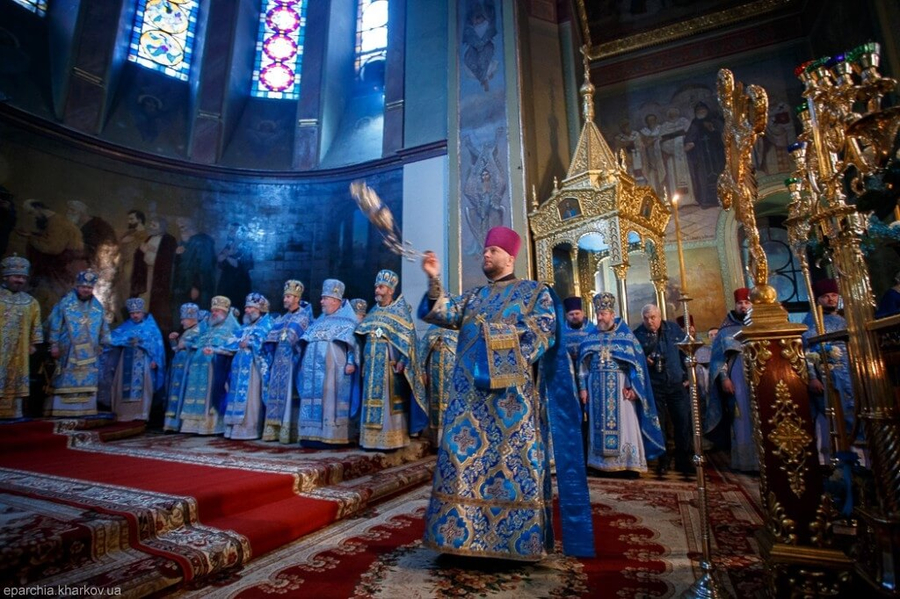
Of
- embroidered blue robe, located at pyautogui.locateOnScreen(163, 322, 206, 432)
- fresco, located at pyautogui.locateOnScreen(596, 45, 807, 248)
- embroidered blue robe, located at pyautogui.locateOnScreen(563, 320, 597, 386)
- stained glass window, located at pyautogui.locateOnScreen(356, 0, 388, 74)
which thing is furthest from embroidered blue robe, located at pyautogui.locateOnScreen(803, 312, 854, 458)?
stained glass window, located at pyautogui.locateOnScreen(356, 0, 388, 74)

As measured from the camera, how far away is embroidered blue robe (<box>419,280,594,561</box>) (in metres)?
2.55

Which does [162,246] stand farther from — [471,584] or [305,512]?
[471,584]

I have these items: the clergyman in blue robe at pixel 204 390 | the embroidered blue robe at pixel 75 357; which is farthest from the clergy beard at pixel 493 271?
the embroidered blue robe at pixel 75 357

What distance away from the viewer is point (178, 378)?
7422 mm

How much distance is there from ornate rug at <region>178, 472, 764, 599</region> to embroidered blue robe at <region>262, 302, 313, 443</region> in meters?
2.94

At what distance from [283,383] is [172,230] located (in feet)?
22.4

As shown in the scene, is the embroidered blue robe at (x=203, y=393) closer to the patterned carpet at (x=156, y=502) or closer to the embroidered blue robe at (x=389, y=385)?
the patterned carpet at (x=156, y=502)

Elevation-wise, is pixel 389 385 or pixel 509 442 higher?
pixel 389 385

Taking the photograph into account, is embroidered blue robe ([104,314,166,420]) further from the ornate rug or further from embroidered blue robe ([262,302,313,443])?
the ornate rug

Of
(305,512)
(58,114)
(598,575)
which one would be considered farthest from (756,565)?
(58,114)

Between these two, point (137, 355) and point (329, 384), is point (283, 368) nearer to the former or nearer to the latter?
point (329, 384)

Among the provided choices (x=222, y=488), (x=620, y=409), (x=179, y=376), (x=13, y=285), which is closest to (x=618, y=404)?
(x=620, y=409)

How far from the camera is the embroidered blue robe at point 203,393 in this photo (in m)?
6.92

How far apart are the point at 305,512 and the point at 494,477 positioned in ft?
5.19
